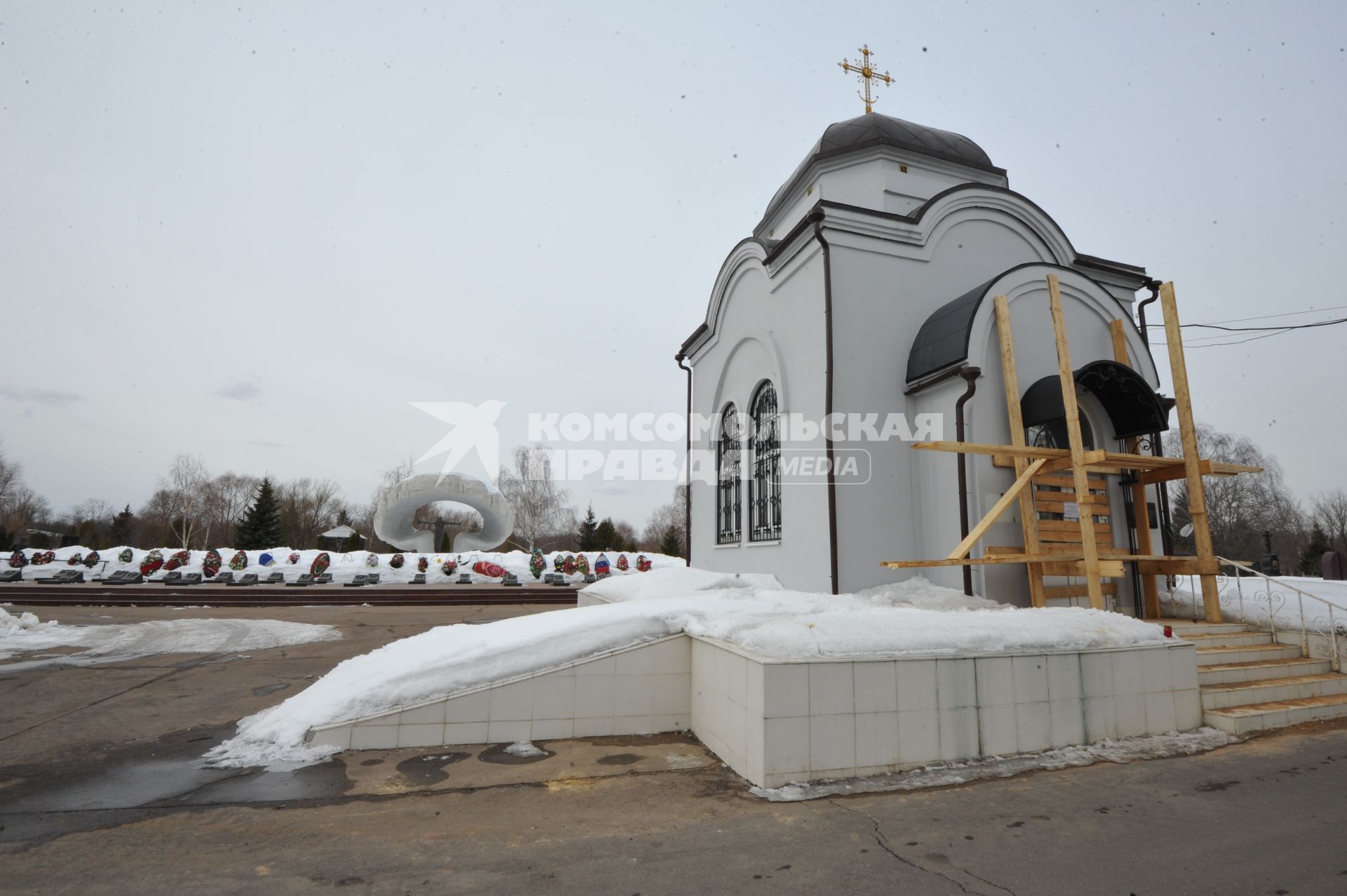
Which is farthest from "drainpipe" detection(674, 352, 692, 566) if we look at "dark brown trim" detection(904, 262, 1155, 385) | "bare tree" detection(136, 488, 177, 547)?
"bare tree" detection(136, 488, 177, 547)

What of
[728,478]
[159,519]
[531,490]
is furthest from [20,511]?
[728,478]

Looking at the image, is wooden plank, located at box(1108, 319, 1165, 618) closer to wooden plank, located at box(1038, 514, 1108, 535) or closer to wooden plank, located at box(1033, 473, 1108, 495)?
wooden plank, located at box(1033, 473, 1108, 495)

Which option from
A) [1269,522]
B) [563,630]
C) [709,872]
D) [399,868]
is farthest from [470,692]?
[1269,522]

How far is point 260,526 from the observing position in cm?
3825

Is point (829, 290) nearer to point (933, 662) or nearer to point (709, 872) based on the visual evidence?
point (933, 662)

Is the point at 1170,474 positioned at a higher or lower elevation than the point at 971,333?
lower

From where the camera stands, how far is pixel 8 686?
7332 millimetres

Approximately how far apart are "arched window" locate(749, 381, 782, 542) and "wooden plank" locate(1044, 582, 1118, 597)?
327cm

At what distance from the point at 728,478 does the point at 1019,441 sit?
15.3ft

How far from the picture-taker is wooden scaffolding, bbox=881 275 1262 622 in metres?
7.06

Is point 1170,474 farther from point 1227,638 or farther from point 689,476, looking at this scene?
point 689,476

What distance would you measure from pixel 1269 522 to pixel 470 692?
4737 centimetres

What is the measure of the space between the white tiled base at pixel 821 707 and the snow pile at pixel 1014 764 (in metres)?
0.06

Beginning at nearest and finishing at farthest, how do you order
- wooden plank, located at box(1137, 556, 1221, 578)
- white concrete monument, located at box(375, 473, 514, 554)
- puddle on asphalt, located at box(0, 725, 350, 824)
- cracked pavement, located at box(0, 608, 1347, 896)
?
cracked pavement, located at box(0, 608, 1347, 896) < puddle on asphalt, located at box(0, 725, 350, 824) < wooden plank, located at box(1137, 556, 1221, 578) < white concrete monument, located at box(375, 473, 514, 554)
